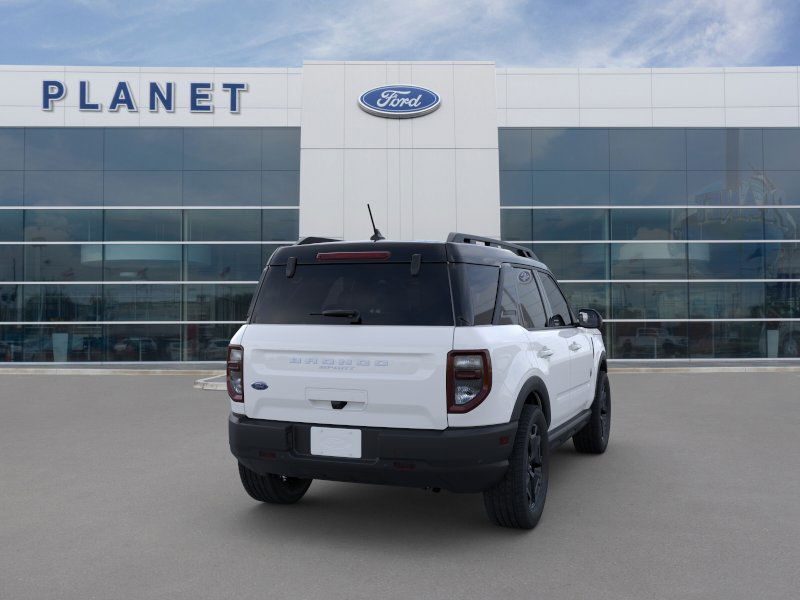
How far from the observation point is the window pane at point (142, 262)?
20406mm

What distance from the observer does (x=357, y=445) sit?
4.27m

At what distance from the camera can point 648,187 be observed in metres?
20.7

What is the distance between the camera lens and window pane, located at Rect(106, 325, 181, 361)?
66.7 feet

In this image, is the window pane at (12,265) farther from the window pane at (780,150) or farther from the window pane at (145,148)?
the window pane at (780,150)

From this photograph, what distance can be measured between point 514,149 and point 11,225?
14813 mm

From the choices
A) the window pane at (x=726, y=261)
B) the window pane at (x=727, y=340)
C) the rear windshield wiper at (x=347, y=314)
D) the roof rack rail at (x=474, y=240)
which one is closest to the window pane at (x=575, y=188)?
the window pane at (x=726, y=261)

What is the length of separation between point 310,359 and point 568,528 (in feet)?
6.88

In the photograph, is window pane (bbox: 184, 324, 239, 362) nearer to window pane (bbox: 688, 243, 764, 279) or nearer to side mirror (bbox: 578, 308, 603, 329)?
window pane (bbox: 688, 243, 764, 279)

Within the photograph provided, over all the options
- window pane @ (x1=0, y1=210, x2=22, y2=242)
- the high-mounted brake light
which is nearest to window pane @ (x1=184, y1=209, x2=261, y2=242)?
window pane @ (x1=0, y1=210, x2=22, y2=242)

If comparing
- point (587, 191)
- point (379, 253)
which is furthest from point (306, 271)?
point (587, 191)

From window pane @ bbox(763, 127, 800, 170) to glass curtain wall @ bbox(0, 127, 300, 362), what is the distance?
13.8 metres

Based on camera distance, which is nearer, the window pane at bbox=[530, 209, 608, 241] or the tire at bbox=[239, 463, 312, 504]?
the tire at bbox=[239, 463, 312, 504]

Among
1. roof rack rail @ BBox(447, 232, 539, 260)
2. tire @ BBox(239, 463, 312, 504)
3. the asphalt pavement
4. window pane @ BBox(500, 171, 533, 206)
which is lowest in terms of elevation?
the asphalt pavement

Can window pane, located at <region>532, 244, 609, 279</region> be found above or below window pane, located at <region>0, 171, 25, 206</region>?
below
